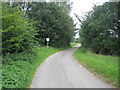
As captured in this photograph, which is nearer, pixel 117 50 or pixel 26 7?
pixel 117 50

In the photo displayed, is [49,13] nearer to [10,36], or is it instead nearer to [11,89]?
[10,36]

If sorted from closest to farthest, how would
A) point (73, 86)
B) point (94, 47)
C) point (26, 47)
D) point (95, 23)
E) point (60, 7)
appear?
point (73, 86)
point (26, 47)
point (95, 23)
point (94, 47)
point (60, 7)

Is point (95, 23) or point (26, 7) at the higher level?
point (26, 7)

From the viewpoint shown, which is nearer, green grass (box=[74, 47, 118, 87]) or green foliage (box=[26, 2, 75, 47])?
green grass (box=[74, 47, 118, 87])

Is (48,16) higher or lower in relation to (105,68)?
higher

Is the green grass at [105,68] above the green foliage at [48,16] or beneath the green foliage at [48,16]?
beneath

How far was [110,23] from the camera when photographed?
11758mm

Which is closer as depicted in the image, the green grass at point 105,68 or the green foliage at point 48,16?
the green grass at point 105,68

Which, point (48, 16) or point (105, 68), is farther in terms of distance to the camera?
point (48, 16)

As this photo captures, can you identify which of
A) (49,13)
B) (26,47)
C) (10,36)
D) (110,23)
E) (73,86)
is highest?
(49,13)

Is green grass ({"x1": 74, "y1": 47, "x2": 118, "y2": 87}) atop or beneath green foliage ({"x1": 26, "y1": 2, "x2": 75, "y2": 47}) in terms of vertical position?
beneath

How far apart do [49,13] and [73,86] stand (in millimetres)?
19606

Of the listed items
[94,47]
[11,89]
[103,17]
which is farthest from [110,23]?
[11,89]

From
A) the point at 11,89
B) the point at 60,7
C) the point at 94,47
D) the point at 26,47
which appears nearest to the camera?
the point at 11,89
